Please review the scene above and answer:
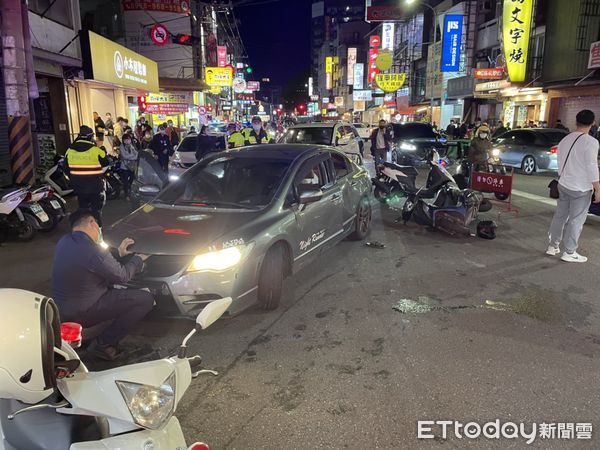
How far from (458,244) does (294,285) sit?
3221 millimetres

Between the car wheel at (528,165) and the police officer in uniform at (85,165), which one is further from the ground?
the police officer in uniform at (85,165)

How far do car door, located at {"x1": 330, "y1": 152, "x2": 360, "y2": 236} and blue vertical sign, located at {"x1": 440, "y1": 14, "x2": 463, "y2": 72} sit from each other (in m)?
26.5

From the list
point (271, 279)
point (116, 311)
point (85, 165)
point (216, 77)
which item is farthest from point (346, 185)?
point (216, 77)

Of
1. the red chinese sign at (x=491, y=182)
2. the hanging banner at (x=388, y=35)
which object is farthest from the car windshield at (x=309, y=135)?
the hanging banner at (x=388, y=35)

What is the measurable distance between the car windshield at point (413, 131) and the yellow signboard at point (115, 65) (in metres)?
10.1

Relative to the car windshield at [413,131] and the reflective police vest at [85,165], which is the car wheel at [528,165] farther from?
the reflective police vest at [85,165]

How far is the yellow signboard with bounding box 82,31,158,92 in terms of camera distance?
1415cm

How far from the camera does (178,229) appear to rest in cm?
472

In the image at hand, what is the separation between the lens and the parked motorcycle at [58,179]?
398 inches

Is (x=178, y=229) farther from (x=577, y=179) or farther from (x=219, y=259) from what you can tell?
(x=577, y=179)

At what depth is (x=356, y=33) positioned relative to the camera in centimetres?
9500

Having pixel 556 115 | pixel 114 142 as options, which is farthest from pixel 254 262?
pixel 556 115

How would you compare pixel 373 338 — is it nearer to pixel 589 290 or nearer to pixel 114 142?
pixel 589 290

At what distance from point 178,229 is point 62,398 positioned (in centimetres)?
291
